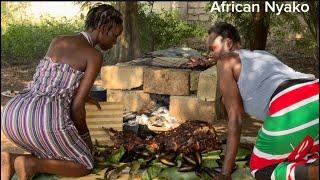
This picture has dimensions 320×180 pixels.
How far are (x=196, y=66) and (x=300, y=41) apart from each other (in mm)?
4833

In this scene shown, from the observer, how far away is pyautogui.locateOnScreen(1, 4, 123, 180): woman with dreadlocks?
123 inches

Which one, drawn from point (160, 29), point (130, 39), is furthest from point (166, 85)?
point (160, 29)

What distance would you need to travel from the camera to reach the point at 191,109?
22.5 ft

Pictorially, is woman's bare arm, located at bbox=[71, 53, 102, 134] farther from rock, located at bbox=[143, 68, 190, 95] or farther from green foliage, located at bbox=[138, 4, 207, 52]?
green foliage, located at bbox=[138, 4, 207, 52]

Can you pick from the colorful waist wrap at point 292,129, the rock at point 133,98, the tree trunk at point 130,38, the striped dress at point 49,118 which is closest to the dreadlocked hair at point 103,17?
the striped dress at point 49,118

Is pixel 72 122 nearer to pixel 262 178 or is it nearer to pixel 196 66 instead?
pixel 262 178

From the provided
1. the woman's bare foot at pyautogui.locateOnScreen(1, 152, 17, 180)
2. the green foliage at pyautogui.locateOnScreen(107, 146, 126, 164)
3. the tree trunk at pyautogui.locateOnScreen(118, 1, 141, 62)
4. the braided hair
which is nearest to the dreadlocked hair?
the braided hair

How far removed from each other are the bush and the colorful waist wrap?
9207 mm

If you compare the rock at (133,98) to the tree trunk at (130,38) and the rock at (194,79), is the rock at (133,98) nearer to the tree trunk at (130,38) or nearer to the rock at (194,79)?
the rock at (194,79)

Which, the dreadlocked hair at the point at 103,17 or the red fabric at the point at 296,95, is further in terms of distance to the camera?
the dreadlocked hair at the point at 103,17

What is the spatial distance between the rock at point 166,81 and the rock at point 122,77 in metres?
0.13

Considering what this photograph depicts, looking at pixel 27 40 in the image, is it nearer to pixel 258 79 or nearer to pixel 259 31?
pixel 259 31

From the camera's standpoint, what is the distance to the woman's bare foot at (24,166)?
121 inches

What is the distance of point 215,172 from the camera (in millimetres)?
3199
